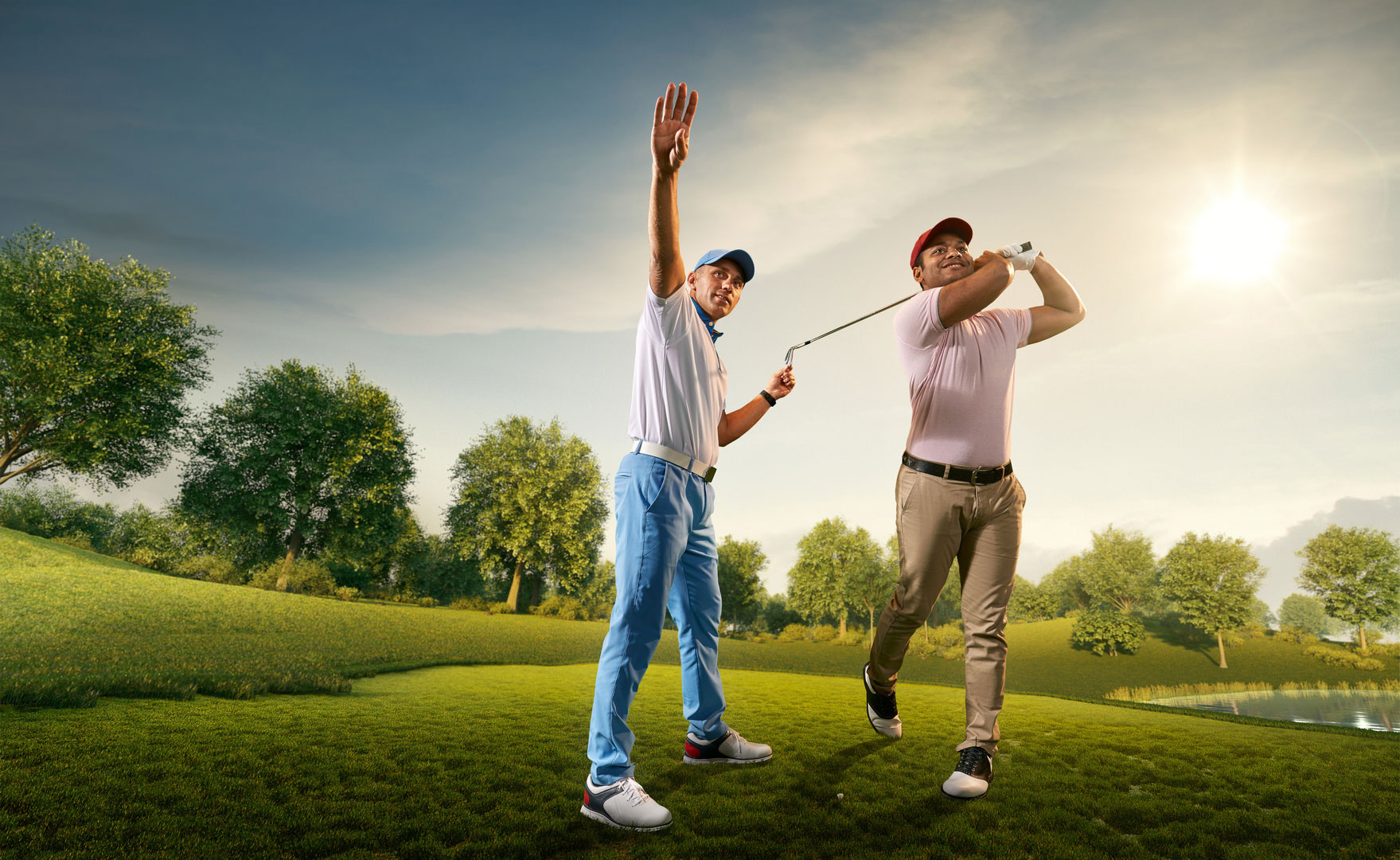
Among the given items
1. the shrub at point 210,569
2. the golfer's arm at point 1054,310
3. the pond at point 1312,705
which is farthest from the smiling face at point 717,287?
the shrub at point 210,569

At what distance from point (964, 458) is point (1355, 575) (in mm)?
38637

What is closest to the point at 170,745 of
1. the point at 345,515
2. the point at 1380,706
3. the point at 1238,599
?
the point at 1380,706

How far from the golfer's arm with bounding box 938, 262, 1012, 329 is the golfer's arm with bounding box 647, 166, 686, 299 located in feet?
5.80

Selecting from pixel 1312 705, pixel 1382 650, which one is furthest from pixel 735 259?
pixel 1382 650

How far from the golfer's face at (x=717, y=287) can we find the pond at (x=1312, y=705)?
11.2 meters

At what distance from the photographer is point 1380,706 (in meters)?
15.8

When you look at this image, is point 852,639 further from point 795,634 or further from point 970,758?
point 970,758

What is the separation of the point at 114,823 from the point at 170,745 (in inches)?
56.3

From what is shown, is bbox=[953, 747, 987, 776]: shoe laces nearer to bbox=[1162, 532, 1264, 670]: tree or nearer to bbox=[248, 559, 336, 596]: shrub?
bbox=[248, 559, 336, 596]: shrub

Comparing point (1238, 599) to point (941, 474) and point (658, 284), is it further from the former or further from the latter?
point (658, 284)

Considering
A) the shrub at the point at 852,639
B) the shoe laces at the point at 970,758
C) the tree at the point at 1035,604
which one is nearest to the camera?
the shoe laces at the point at 970,758

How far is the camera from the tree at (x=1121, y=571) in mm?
38781

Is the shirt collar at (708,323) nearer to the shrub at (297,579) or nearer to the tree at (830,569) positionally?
the shrub at (297,579)

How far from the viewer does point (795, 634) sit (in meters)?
34.3
